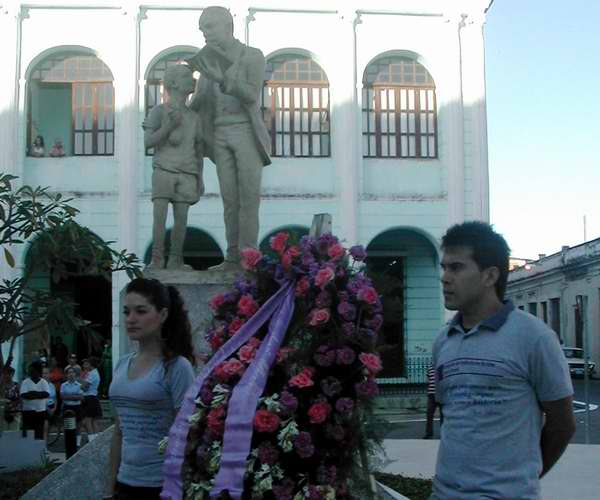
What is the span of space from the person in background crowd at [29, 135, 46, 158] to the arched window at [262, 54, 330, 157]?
5358mm

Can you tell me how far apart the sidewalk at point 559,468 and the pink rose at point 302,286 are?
10.0 ft

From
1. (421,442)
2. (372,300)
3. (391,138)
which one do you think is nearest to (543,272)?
(391,138)

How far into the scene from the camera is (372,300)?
3912mm

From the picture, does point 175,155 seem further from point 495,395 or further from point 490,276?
point 495,395

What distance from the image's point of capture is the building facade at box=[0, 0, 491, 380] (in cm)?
2216

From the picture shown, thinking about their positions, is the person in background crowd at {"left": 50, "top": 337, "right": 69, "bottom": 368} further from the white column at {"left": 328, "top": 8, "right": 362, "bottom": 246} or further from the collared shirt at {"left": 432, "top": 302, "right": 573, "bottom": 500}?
the collared shirt at {"left": 432, "top": 302, "right": 573, "bottom": 500}

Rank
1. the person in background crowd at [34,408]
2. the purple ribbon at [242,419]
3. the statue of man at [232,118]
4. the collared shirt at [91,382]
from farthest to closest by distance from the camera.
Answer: the collared shirt at [91,382]
the person in background crowd at [34,408]
the statue of man at [232,118]
the purple ribbon at [242,419]

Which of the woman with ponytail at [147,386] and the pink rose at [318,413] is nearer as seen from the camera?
the pink rose at [318,413]

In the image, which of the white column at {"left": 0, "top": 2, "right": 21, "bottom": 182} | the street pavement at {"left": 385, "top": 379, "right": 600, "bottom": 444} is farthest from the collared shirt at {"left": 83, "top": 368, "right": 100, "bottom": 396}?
the white column at {"left": 0, "top": 2, "right": 21, "bottom": 182}

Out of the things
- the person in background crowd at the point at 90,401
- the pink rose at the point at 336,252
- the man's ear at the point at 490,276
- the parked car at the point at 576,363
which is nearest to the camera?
the man's ear at the point at 490,276

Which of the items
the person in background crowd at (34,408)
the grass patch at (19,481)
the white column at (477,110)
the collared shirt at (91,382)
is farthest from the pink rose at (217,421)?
the white column at (477,110)

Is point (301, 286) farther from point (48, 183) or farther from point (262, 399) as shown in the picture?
point (48, 183)

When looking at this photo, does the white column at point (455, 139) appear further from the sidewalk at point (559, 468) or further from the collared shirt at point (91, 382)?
the sidewalk at point (559, 468)

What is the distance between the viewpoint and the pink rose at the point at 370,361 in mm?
3793
